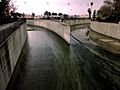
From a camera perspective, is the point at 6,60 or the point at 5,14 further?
the point at 5,14

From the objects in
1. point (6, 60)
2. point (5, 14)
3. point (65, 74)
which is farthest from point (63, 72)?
point (5, 14)

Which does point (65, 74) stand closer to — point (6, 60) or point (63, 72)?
point (63, 72)

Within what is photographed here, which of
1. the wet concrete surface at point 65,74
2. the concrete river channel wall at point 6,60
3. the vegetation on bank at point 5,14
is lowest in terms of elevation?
the wet concrete surface at point 65,74

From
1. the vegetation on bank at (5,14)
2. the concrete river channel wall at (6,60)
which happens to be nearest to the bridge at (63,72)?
the concrete river channel wall at (6,60)

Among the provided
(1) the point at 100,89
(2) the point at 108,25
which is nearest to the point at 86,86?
(1) the point at 100,89

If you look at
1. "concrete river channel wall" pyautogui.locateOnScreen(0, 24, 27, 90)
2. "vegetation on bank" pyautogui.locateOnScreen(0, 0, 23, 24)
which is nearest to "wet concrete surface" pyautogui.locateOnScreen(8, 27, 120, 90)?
"concrete river channel wall" pyautogui.locateOnScreen(0, 24, 27, 90)

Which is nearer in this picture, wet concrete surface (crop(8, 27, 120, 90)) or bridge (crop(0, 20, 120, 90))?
bridge (crop(0, 20, 120, 90))

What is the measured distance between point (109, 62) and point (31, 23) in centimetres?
7298

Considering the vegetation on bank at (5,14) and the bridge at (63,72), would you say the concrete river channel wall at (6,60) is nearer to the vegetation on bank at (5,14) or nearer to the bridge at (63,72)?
the bridge at (63,72)

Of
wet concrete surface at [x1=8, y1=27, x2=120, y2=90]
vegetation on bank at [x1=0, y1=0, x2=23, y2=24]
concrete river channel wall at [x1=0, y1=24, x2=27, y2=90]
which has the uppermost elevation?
vegetation on bank at [x1=0, y1=0, x2=23, y2=24]

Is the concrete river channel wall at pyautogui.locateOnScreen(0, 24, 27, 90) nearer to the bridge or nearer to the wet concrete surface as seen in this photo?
the bridge

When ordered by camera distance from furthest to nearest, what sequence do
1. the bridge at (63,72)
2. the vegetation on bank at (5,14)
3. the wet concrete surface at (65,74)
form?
the vegetation on bank at (5,14), the wet concrete surface at (65,74), the bridge at (63,72)

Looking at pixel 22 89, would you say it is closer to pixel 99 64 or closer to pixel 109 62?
pixel 99 64

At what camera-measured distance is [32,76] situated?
16328 millimetres
